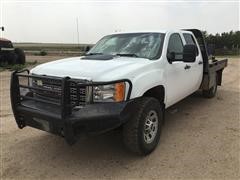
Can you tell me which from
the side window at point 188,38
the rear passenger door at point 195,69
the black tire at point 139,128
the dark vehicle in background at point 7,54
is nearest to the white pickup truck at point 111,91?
the black tire at point 139,128

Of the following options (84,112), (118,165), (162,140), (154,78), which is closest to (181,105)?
(162,140)

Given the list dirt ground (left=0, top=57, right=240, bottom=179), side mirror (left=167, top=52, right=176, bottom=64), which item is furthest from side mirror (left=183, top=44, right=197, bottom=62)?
dirt ground (left=0, top=57, right=240, bottom=179)

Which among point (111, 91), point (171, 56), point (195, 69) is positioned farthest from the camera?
point (195, 69)

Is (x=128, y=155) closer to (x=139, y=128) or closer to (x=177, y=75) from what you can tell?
(x=139, y=128)

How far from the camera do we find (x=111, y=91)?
3.83 meters

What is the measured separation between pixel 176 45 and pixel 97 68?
2103mm

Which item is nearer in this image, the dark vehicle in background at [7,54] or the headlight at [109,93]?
the headlight at [109,93]

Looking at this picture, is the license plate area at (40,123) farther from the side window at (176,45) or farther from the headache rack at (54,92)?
the side window at (176,45)

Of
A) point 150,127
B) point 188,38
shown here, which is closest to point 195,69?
point 188,38

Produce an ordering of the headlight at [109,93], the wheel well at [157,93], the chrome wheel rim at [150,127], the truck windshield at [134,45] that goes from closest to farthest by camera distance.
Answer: the headlight at [109,93], the chrome wheel rim at [150,127], the wheel well at [157,93], the truck windshield at [134,45]

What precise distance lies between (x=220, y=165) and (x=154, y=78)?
1.50 m

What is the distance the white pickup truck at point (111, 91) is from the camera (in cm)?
365

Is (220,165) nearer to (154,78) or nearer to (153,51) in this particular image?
(154,78)

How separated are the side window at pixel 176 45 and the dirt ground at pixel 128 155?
136 centimetres
